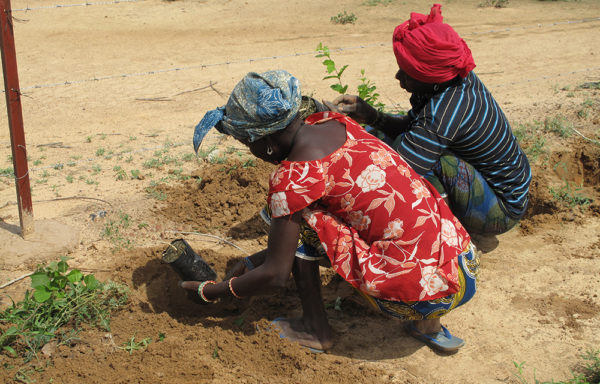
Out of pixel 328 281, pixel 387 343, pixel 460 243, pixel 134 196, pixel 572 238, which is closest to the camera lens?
pixel 460 243

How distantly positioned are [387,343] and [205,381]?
0.88 metres

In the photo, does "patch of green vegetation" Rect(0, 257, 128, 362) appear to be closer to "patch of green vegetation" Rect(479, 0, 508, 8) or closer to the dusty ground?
the dusty ground

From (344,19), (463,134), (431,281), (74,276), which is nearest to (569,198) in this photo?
(463,134)

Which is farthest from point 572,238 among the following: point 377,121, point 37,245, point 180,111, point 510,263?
point 180,111

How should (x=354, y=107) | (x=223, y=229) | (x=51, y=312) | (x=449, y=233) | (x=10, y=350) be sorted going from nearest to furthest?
(x=449, y=233) → (x=10, y=350) → (x=51, y=312) → (x=354, y=107) → (x=223, y=229)

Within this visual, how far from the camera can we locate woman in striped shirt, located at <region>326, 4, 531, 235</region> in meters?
2.74

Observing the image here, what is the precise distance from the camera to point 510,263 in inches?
131

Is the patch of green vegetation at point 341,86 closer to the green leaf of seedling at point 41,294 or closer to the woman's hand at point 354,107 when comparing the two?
the woman's hand at point 354,107

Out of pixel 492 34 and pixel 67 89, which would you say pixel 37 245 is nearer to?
pixel 67 89

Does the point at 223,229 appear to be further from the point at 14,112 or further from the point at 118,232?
the point at 14,112

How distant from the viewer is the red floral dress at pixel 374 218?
2.11 metres

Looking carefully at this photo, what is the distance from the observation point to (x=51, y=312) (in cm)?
264

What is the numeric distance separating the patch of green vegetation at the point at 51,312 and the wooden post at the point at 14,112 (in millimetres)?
663

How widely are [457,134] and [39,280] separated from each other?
82.6 inches
